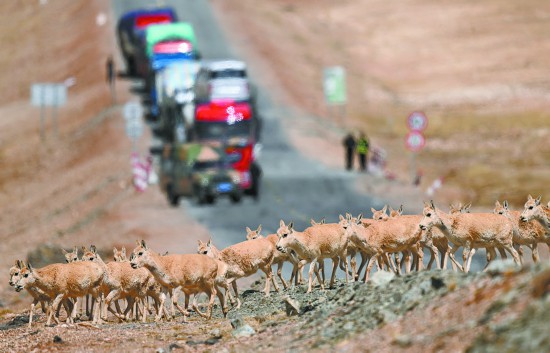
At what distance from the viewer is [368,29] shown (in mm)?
112438

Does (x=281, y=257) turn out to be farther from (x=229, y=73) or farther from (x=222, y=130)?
(x=229, y=73)

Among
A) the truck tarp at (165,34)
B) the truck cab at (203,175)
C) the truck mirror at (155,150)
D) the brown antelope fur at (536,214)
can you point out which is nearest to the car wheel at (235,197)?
the truck cab at (203,175)

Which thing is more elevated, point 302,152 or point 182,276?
point 182,276

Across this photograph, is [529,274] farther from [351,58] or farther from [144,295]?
[351,58]

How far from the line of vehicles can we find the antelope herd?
23301 millimetres

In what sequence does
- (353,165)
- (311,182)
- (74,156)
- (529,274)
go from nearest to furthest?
(529,274)
(311,182)
(353,165)
(74,156)

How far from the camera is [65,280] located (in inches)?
1082

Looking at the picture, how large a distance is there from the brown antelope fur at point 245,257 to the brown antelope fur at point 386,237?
6.71 ft

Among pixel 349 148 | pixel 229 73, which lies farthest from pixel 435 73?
pixel 349 148

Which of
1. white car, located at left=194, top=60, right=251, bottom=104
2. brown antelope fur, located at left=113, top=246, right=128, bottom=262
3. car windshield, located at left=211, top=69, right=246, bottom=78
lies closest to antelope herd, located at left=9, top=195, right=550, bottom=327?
brown antelope fur, located at left=113, top=246, right=128, bottom=262

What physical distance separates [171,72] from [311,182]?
10.4m

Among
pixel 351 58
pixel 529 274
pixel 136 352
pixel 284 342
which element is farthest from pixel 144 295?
pixel 351 58

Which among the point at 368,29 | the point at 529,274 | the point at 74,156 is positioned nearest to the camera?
the point at 529,274

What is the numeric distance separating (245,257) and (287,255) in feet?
3.09
